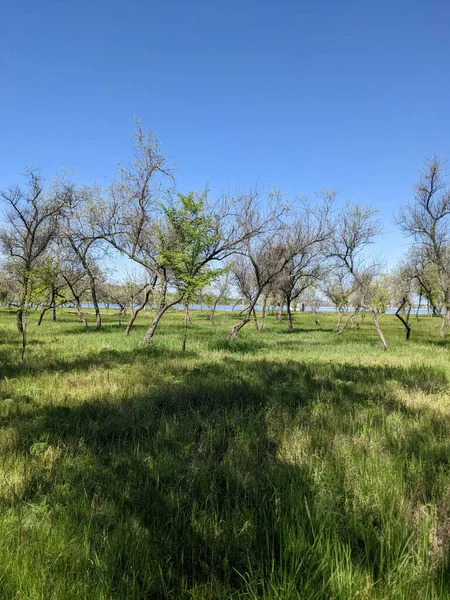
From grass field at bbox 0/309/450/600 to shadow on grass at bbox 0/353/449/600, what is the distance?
0.05ft

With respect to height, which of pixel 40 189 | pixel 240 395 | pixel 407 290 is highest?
pixel 40 189

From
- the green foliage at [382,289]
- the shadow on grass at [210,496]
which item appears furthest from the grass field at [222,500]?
the green foliage at [382,289]

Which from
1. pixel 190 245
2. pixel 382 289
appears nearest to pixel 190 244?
pixel 190 245

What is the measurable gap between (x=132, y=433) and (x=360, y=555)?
117 inches

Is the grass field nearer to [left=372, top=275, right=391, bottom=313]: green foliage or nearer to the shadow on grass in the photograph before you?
the shadow on grass

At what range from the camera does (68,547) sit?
6.46 ft

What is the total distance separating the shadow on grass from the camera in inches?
71.8

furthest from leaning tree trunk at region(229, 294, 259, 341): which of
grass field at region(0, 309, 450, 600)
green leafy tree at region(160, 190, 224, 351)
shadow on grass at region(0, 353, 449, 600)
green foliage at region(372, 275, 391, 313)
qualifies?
green foliage at region(372, 275, 391, 313)

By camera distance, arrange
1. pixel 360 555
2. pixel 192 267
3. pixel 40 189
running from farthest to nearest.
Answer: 1. pixel 40 189
2. pixel 192 267
3. pixel 360 555

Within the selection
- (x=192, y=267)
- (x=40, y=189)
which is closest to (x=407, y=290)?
(x=192, y=267)

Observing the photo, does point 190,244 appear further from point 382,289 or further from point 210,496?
point 382,289

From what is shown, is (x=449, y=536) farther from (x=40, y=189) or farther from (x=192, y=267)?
(x=40, y=189)

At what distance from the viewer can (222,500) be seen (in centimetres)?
261

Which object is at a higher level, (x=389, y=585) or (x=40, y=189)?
(x=40, y=189)
